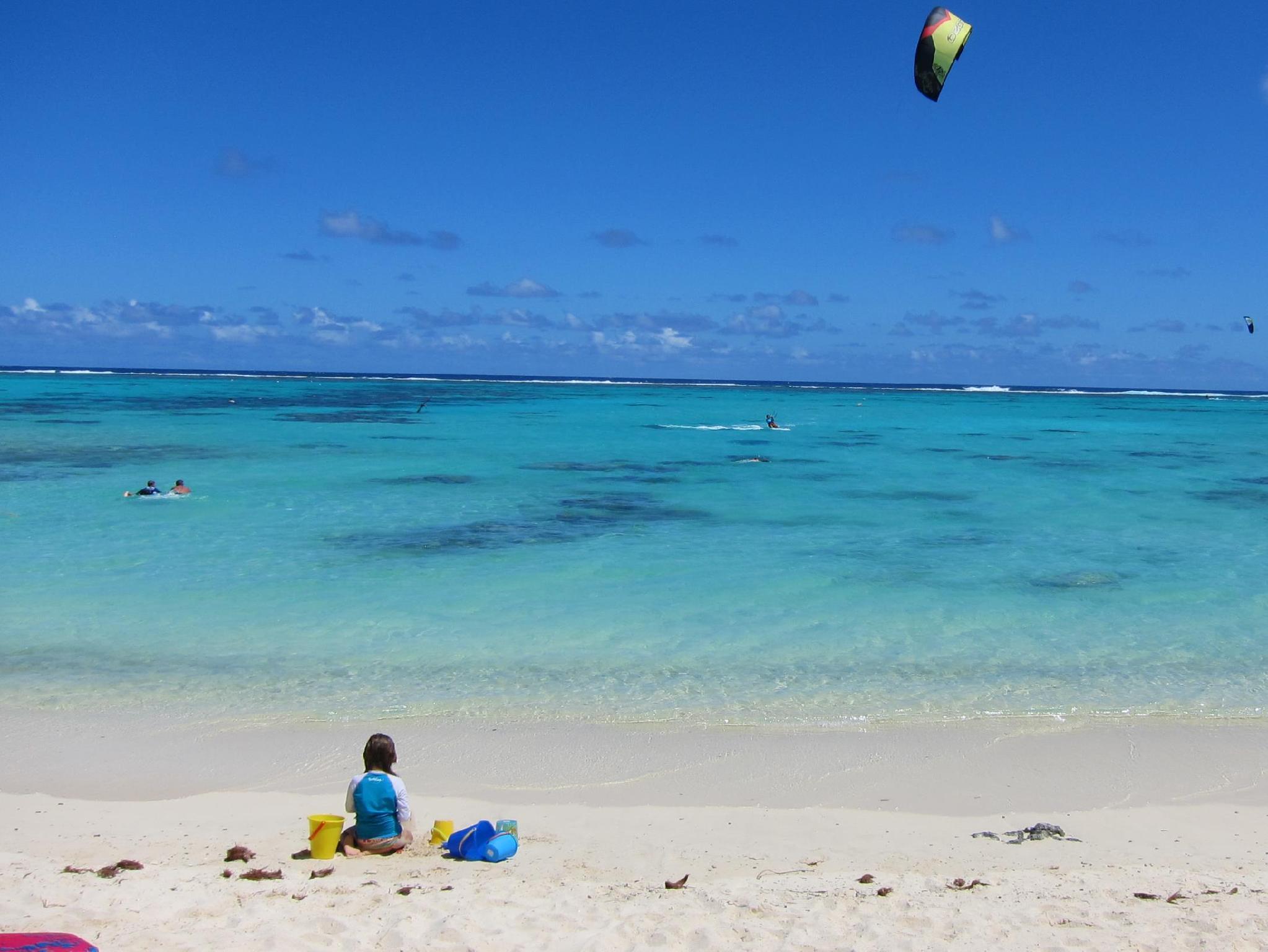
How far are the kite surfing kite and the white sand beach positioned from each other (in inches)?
234

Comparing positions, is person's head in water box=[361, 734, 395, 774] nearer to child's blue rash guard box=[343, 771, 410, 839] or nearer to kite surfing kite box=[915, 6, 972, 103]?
child's blue rash guard box=[343, 771, 410, 839]

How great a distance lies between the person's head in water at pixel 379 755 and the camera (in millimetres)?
6227

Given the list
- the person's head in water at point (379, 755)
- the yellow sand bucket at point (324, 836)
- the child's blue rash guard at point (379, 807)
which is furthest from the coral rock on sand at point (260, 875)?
the person's head in water at point (379, 755)

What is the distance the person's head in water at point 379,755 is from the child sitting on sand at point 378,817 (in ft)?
0.42

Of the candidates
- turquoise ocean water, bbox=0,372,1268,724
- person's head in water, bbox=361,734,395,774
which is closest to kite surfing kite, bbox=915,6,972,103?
turquoise ocean water, bbox=0,372,1268,724

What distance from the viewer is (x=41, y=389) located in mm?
82812

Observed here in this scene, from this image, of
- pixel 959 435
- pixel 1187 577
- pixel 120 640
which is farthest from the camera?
pixel 959 435

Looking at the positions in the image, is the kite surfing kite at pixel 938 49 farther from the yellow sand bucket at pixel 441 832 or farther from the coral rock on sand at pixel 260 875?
the coral rock on sand at pixel 260 875

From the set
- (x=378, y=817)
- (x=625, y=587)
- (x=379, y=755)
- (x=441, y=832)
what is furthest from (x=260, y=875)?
(x=625, y=587)

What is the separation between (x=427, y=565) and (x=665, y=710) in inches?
262

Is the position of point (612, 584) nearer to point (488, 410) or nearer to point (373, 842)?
point (373, 842)

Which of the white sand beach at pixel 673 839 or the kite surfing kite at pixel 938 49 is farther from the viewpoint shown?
the kite surfing kite at pixel 938 49

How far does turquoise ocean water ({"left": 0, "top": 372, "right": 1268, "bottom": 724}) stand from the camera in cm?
932

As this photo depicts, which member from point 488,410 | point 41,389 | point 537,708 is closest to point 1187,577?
point 537,708
